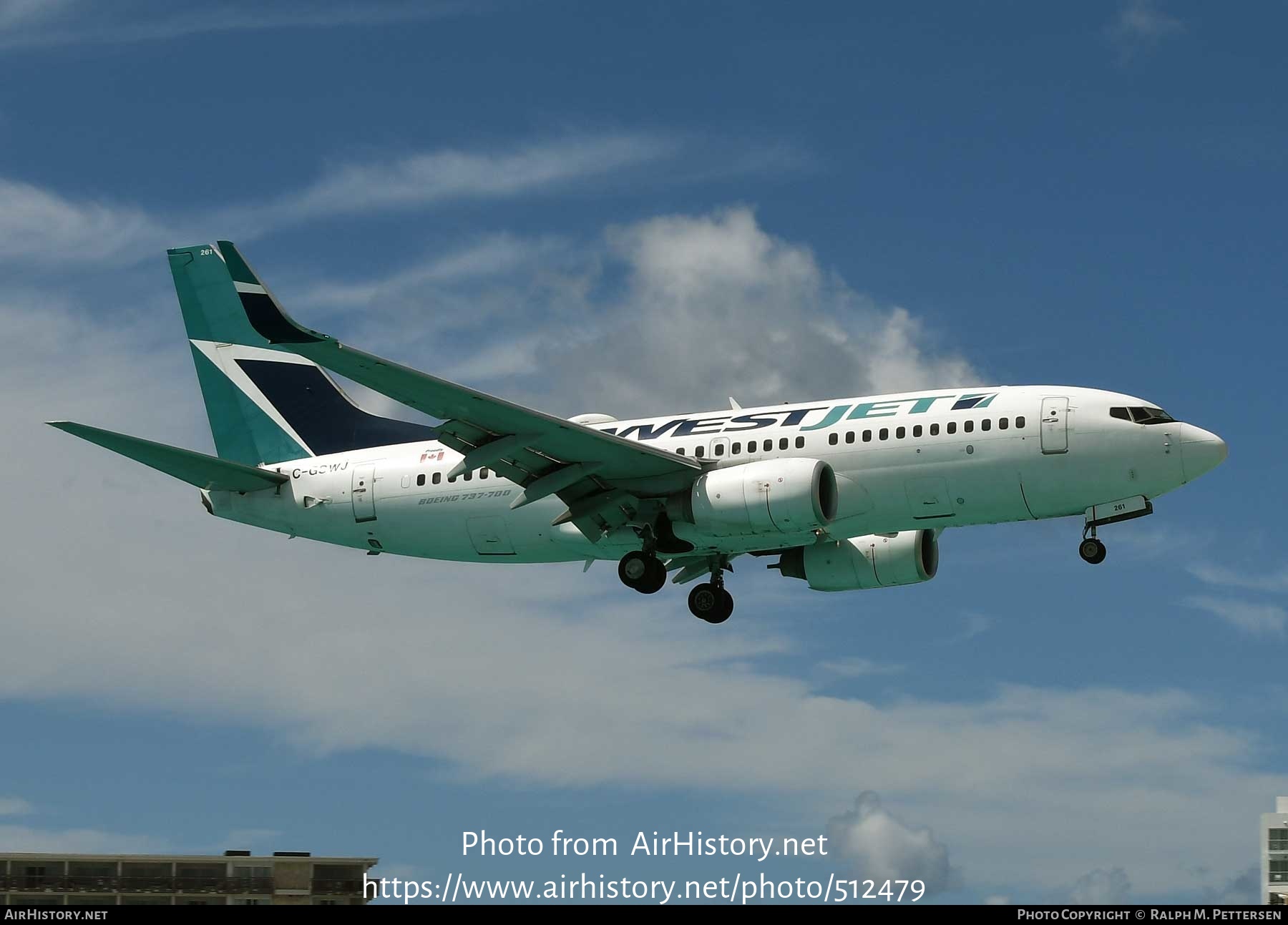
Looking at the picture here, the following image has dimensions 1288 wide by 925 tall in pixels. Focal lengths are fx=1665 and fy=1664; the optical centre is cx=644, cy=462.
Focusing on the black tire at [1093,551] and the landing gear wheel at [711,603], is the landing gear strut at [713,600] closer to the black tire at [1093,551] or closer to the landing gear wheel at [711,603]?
the landing gear wheel at [711,603]

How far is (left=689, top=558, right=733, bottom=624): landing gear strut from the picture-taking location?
4741 cm

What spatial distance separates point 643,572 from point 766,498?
4633mm

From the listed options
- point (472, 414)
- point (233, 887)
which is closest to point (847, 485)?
point (472, 414)

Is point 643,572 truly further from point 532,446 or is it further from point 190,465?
point 190,465

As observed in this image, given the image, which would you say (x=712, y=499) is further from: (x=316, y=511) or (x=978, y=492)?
(x=316, y=511)

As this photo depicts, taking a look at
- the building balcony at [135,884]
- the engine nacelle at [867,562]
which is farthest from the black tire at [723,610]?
the building balcony at [135,884]

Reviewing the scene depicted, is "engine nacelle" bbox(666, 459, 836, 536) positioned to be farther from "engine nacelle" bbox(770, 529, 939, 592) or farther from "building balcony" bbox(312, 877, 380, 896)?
"building balcony" bbox(312, 877, 380, 896)

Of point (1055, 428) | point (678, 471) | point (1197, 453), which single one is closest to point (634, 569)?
point (678, 471)

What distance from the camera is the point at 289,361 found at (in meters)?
52.0

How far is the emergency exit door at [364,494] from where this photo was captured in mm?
46812

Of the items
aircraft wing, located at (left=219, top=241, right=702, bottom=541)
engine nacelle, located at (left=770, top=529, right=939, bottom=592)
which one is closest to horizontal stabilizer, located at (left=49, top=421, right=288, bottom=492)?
aircraft wing, located at (left=219, top=241, right=702, bottom=541)

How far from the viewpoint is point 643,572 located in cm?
4450

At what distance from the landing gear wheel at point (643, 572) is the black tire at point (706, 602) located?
2775mm
